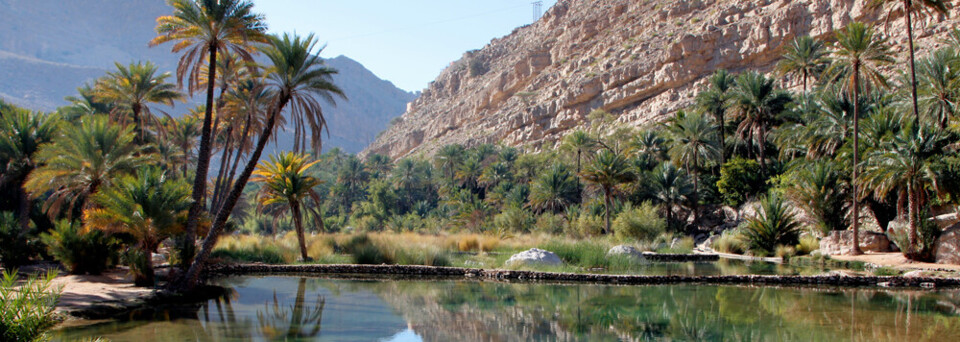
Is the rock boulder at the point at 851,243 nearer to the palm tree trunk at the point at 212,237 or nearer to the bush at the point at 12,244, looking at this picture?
the palm tree trunk at the point at 212,237

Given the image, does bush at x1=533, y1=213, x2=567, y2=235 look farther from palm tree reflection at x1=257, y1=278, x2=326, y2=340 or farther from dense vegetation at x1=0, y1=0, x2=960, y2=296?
palm tree reflection at x1=257, y1=278, x2=326, y2=340

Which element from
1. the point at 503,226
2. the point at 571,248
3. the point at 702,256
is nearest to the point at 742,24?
the point at 503,226

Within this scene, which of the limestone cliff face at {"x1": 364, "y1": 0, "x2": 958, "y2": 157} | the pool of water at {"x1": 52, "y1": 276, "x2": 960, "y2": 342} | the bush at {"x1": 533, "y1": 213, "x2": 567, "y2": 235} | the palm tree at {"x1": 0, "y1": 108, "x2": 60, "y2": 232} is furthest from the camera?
the limestone cliff face at {"x1": 364, "y1": 0, "x2": 958, "y2": 157}

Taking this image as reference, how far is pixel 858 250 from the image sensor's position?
23.3 metres

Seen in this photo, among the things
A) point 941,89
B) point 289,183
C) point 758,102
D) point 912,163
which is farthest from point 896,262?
point 289,183

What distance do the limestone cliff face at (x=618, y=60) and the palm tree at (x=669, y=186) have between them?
19.2 metres

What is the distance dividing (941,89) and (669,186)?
52.7ft

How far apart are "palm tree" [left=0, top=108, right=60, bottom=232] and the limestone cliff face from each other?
1972 inches

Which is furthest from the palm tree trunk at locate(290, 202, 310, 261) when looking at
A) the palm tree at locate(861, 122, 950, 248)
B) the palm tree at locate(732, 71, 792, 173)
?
the palm tree at locate(732, 71, 792, 173)

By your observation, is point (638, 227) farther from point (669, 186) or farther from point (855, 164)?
point (855, 164)

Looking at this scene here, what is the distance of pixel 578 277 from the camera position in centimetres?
1745

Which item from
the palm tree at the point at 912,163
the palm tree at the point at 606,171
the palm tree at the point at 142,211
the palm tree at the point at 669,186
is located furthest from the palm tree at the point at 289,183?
the palm tree at the point at 669,186

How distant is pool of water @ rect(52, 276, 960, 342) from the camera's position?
9.91 m

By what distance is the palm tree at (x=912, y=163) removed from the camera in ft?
64.2
